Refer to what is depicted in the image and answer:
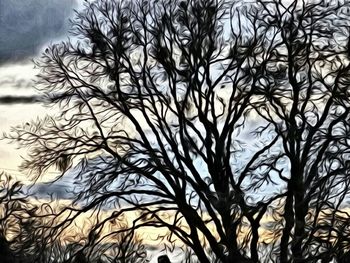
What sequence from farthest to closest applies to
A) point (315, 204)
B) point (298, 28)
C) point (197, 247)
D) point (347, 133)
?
point (197, 247) → point (298, 28) → point (347, 133) → point (315, 204)

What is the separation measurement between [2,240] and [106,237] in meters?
4.20

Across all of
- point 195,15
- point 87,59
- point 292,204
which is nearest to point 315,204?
point 292,204

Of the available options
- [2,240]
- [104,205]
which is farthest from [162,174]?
[2,240]

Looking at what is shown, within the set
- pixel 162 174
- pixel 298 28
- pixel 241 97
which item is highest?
pixel 298 28

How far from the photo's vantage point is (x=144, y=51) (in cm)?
2472

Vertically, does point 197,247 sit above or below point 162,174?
below

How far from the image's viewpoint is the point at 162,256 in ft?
75.4

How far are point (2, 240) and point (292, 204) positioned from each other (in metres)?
9.57

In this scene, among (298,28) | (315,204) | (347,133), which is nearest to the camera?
(315,204)

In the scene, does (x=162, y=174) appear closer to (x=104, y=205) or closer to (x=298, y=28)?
(x=104, y=205)

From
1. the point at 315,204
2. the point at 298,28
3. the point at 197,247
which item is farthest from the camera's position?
the point at 197,247

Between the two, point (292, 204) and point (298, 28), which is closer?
point (292, 204)

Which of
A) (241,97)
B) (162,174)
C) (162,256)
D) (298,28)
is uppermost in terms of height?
(298,28)

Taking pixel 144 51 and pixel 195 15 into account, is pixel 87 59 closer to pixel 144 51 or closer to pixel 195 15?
pixel 144 51
